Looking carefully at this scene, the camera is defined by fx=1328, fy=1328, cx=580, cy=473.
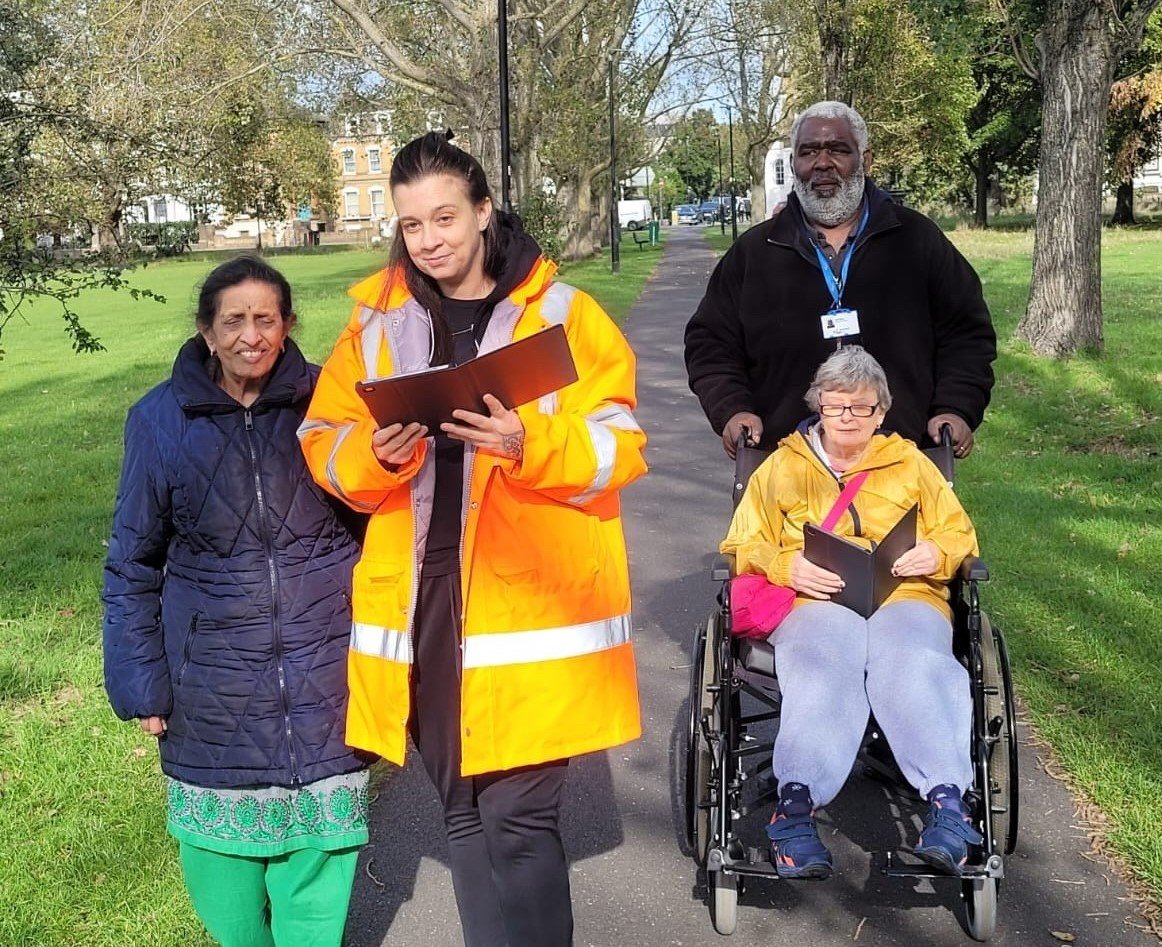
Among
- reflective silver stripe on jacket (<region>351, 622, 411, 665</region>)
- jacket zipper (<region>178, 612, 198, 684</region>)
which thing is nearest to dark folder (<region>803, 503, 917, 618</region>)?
reflective silver stripe on jacket (<region>351, 622, 411, 665</region>)

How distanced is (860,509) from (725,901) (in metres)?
1.22

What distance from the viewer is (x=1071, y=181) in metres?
13.0

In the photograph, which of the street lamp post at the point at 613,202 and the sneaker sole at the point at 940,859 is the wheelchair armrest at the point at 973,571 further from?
the street lamp post at the point at 613,202

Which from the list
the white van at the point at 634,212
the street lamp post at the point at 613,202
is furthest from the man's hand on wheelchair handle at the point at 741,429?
the white van at the point at 634,212

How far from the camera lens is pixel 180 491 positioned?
308cm

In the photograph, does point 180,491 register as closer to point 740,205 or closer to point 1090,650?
point 1090,650

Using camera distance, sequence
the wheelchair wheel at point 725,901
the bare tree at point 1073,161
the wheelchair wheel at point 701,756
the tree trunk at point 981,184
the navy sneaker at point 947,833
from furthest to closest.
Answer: the tree trunk at point 981,184
the bare tree at point 1073,161
the wheelchair wheel at point 701,756
the wheelchair wheel at point 725,901
the navy sneaker at point 947,833

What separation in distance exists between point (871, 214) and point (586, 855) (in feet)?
7.50

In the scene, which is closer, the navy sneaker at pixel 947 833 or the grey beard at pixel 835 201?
the navy sneaker at pixel 947 833

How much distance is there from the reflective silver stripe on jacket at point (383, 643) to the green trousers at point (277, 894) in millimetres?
563

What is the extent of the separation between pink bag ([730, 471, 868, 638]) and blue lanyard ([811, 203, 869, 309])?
733 millimetres

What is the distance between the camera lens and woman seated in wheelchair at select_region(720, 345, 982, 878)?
11.3 ft

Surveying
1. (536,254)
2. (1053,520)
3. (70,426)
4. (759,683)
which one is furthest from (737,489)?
(70,426)

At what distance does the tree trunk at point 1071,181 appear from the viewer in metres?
12.8
